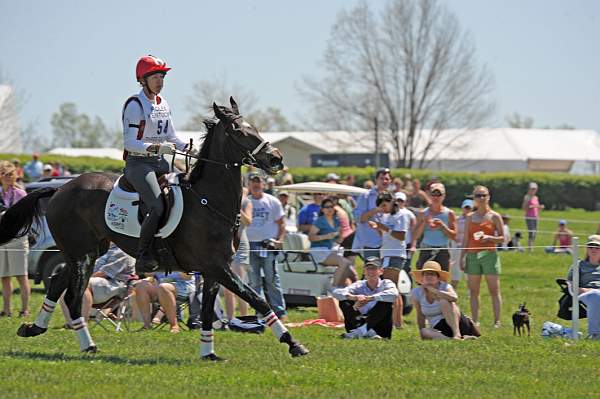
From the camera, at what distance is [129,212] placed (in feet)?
35.9

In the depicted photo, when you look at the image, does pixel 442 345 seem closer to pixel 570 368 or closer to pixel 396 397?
pixel 570 368

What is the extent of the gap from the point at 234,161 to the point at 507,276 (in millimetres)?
15397

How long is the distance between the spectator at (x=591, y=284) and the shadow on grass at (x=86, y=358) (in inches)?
234

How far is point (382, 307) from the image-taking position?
1392 cm

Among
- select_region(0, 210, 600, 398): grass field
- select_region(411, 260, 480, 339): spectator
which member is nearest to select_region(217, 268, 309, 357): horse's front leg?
select_region(0, 210, 600, 398): grass field

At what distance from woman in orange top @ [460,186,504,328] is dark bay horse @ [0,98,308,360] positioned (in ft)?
19.9

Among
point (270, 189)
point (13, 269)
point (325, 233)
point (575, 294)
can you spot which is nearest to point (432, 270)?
point (575, 294)

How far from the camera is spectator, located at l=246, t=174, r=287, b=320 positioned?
54.1 feet

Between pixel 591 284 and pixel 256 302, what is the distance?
5.69 metres

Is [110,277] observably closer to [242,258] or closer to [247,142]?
[242,258]

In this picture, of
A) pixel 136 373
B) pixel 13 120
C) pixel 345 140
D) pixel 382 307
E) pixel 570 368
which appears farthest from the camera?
pixel 345 140

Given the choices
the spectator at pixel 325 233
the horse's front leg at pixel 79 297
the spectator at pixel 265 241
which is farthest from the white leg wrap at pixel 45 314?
the spectator at pixel 325 233

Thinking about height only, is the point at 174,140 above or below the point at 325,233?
above

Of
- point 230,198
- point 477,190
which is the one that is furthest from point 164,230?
point 477,190
